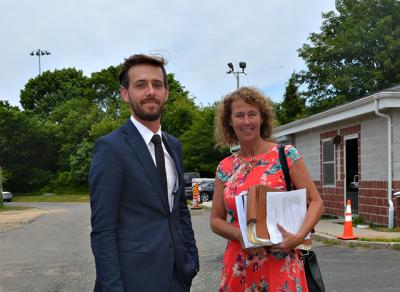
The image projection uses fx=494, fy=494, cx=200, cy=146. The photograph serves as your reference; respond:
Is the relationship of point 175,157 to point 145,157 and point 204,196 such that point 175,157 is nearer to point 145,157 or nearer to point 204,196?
point 145,157

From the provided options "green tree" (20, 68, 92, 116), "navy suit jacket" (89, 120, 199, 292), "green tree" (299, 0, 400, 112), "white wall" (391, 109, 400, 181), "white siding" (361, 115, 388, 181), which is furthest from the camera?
"green tree" (20, 68, 92, 116)

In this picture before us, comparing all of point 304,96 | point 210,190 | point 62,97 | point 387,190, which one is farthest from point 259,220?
point 62,97

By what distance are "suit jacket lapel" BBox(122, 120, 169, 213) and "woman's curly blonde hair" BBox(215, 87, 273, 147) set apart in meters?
0.75

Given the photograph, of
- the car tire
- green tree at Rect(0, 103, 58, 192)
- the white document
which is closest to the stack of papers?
the white document

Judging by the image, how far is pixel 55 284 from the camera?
22.9 ft

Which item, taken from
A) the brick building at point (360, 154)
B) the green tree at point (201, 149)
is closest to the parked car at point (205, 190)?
the green tree at point (201, 149)

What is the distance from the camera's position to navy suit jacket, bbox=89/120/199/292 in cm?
236

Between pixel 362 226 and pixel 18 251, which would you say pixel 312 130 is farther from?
pixel 18 251

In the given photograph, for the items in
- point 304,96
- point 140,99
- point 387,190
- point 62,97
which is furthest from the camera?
point 62,97

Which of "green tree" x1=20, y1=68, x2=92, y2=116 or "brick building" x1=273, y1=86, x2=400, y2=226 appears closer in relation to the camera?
"brick building" x1=273, y1=86, x2=400, y2=226

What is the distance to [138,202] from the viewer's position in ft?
8.06

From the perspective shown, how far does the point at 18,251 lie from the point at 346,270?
686cm

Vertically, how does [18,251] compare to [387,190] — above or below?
below

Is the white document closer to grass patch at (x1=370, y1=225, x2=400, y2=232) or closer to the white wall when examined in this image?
grass patch at (x1=370, y1=225, x2=400, y2=232)
